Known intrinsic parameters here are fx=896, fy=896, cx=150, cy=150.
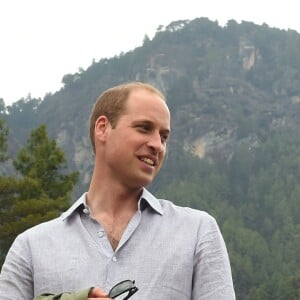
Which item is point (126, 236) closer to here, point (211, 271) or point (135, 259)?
point (135, 259)

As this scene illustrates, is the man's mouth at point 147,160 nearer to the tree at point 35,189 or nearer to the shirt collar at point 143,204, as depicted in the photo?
the shirt collar at point 143,204

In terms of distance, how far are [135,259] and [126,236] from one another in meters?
0.07

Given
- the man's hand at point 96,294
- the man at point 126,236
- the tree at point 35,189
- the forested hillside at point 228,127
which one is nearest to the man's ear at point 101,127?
the man at point 126,236

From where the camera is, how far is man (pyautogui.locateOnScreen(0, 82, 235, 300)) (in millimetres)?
2367

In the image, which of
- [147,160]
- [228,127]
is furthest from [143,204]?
[228,127]

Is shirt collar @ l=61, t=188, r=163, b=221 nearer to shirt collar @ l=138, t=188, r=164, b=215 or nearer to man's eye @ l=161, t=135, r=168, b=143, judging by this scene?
shirt collar @ l=138, t=188, r=164, b=215

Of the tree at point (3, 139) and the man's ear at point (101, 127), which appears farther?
the tree at point (3, 139)

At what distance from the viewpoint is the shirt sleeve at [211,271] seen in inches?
92.9

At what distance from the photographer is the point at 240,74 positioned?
16362cm

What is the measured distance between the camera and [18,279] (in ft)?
8.05

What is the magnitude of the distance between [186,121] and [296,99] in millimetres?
20788

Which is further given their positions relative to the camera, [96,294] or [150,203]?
[150,203]

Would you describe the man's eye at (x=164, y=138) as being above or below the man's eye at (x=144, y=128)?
below

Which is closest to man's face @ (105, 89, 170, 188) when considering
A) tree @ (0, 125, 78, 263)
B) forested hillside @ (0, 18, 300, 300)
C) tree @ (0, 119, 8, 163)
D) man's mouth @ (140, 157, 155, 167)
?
man's mouth @ (140, 157, 155, 167)
